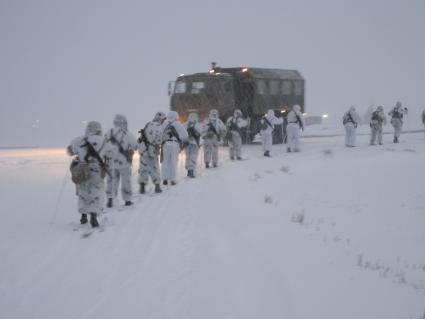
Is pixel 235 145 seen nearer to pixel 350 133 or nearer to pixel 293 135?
pixel 293 135

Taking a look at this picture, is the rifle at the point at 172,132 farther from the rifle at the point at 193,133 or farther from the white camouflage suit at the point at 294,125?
the white camouflage suit at the point at 294,125

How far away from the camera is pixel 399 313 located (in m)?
6.38

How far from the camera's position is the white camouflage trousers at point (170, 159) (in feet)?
46.8

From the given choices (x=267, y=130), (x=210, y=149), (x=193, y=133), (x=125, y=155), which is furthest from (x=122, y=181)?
(x=267, y=130)

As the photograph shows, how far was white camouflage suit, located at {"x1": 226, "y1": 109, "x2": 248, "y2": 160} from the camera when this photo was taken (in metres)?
19.9

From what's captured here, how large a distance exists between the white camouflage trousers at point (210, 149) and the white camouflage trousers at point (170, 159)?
10.5ft

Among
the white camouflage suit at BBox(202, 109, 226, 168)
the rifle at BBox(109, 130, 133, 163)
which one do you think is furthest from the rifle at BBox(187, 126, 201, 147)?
the rifle at BBox(109, 130, 133, 163)

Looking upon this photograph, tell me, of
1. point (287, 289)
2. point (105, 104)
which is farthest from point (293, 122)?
point (105, 104)

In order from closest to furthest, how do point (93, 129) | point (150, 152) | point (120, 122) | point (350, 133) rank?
point (93, 129), point (120, 122), point (150, 152), point (350, 133)

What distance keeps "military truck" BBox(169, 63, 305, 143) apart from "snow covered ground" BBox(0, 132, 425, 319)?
387 inches

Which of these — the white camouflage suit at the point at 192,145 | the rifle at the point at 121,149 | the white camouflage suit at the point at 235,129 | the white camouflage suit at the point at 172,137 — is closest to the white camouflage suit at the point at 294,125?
the white camouflage suit at the point at 235,129

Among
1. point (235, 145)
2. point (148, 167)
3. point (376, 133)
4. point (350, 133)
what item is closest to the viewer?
point (148, 167)

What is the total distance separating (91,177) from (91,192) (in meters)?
0.26

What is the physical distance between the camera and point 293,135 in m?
22.8
